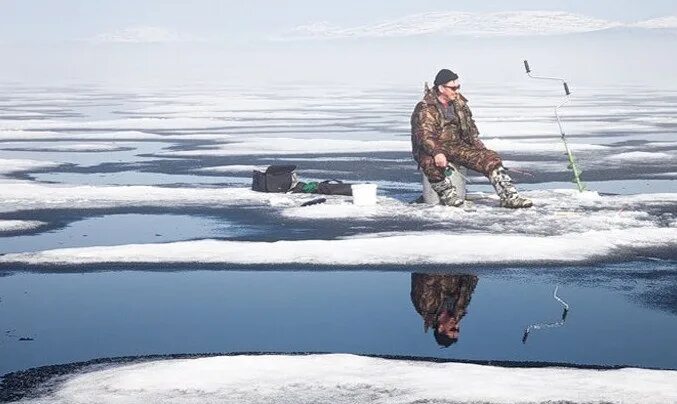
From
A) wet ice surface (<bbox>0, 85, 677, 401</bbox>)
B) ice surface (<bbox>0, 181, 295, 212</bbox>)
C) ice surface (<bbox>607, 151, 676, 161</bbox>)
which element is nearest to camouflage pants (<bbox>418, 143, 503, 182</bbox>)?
wet ice surface (<bbox>0, 85, 677, 401</bbox>)

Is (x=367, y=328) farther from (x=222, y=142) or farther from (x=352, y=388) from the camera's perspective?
(x=222, y=142)

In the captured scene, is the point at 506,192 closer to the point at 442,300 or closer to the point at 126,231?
the point at 126,231

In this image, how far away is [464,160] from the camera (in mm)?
14836

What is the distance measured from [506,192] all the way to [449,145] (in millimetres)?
810

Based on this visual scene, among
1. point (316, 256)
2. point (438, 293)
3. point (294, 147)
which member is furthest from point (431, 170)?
point (294, 147)

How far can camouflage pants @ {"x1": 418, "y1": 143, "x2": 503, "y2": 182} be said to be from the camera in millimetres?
14695

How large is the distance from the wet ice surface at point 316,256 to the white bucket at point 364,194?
0.91 ft

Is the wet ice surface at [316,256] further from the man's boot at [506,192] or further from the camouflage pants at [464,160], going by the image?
the camouflage pants at [464,160]

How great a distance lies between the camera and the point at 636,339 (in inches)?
327

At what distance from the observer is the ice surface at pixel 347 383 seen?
6875 mm

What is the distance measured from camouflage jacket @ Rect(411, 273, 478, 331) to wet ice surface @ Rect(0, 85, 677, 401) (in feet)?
0.31

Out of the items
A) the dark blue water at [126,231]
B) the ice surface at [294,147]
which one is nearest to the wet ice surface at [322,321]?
the dark blue water at [126,231]

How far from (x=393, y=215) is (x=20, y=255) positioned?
4.12m

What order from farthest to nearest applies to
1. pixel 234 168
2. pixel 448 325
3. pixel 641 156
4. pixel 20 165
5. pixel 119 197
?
pixel 641 156, pixel 20 165, pixel 234 168, pixel 119 197, pixel 448 325
